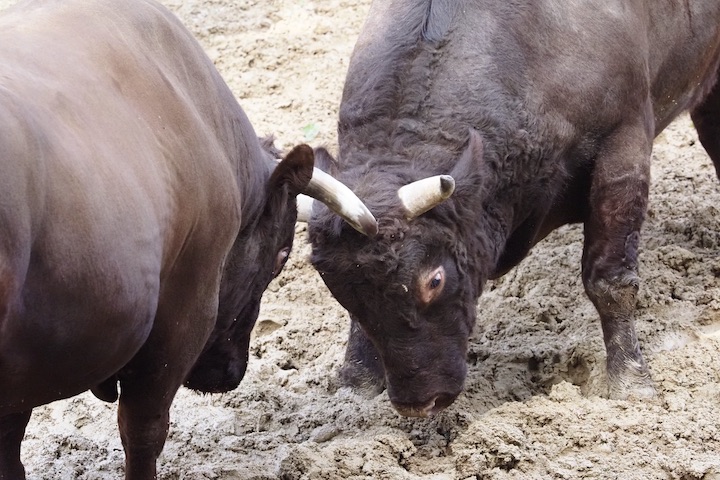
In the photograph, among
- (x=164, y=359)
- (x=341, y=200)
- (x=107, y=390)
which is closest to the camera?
(x=164, y=359)

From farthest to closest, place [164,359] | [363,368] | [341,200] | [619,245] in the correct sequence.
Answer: [363,368] → [619,245] → [341,200] → [164,359]

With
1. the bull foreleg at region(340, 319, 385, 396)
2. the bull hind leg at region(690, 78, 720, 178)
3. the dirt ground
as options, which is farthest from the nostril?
the bull hind leg at region(690, 78, 720, 178)

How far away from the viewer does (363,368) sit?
570 cm

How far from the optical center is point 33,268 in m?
2.71

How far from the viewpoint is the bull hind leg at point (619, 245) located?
208 inches

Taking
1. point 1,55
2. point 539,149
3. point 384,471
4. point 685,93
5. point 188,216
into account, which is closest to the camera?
point 1,55

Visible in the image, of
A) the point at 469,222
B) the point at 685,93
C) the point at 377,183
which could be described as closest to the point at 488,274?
the point at 469,222

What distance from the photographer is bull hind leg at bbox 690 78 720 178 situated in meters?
6.79

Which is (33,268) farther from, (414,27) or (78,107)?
(414,27)

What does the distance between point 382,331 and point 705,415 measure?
4.60 feet

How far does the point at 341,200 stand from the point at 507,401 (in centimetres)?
145

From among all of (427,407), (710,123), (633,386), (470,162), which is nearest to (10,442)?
(427,407)

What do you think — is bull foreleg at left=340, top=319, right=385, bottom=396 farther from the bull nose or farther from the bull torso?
the bull torso

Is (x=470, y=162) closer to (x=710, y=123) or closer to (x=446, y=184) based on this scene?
(x=446, y=184)
